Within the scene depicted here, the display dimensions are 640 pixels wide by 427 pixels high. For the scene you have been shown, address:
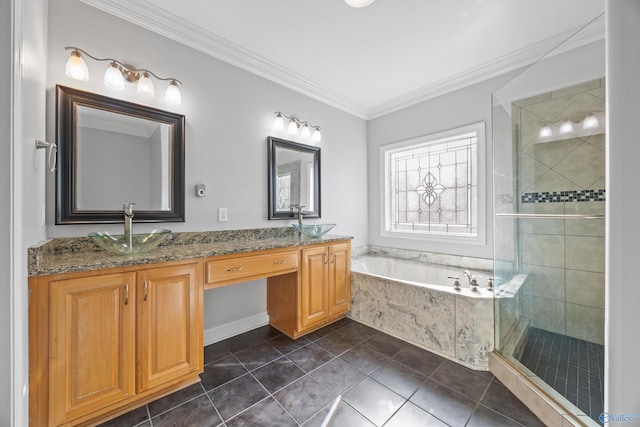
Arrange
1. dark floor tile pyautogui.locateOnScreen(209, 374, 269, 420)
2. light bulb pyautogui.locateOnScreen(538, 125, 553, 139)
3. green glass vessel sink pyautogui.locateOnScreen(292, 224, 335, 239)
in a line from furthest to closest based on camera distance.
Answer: green glass vessel sink pyautogui.locateOnScreen(292, 224, 335, 239)
light bulb pyautogui.locateOnScreen(538, 125, 553, 139)
dark floor tile pyautogui.locateOnScreen(209, 374, 269, 420)

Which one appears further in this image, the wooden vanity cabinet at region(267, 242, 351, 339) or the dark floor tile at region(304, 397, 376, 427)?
the wooden vanity cabinet at region(267, 242, 351, 339)

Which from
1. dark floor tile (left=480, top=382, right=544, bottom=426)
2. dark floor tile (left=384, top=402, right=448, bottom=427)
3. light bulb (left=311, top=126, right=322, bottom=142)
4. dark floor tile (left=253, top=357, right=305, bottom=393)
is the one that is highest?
light bulb (left=311, top=126, right=322, bottom=142)

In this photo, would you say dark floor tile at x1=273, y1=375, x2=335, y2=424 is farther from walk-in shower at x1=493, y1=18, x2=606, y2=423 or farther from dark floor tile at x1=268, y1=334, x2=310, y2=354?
walk-in shower at x1=493, y1=18, x2=606, y2=423

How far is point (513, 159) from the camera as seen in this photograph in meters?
2.20

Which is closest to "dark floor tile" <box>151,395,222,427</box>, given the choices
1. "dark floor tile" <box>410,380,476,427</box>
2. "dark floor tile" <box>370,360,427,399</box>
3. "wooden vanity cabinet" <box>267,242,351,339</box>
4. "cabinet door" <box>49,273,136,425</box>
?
"cabinet door" <box>49,273,136,425</box>

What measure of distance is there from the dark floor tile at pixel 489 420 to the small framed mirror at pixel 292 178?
6.89 feet

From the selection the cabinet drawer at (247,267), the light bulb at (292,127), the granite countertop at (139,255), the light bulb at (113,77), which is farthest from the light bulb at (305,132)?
the light bulb at (113,77)

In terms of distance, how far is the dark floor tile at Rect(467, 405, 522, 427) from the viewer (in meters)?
1.35

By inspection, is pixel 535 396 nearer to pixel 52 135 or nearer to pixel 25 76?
pixel 25 76

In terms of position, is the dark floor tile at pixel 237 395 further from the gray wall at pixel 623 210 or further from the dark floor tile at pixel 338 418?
the gray wall at pixel 623 210

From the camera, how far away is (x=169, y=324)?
4.99 ft

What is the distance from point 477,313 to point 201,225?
231cm

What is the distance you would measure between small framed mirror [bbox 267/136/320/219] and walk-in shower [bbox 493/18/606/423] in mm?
1817

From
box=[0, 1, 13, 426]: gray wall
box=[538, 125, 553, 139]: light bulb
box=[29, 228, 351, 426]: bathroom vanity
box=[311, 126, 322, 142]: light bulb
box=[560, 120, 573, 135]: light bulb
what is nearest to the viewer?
box=[0, 1, 13, 426]: gray wall
